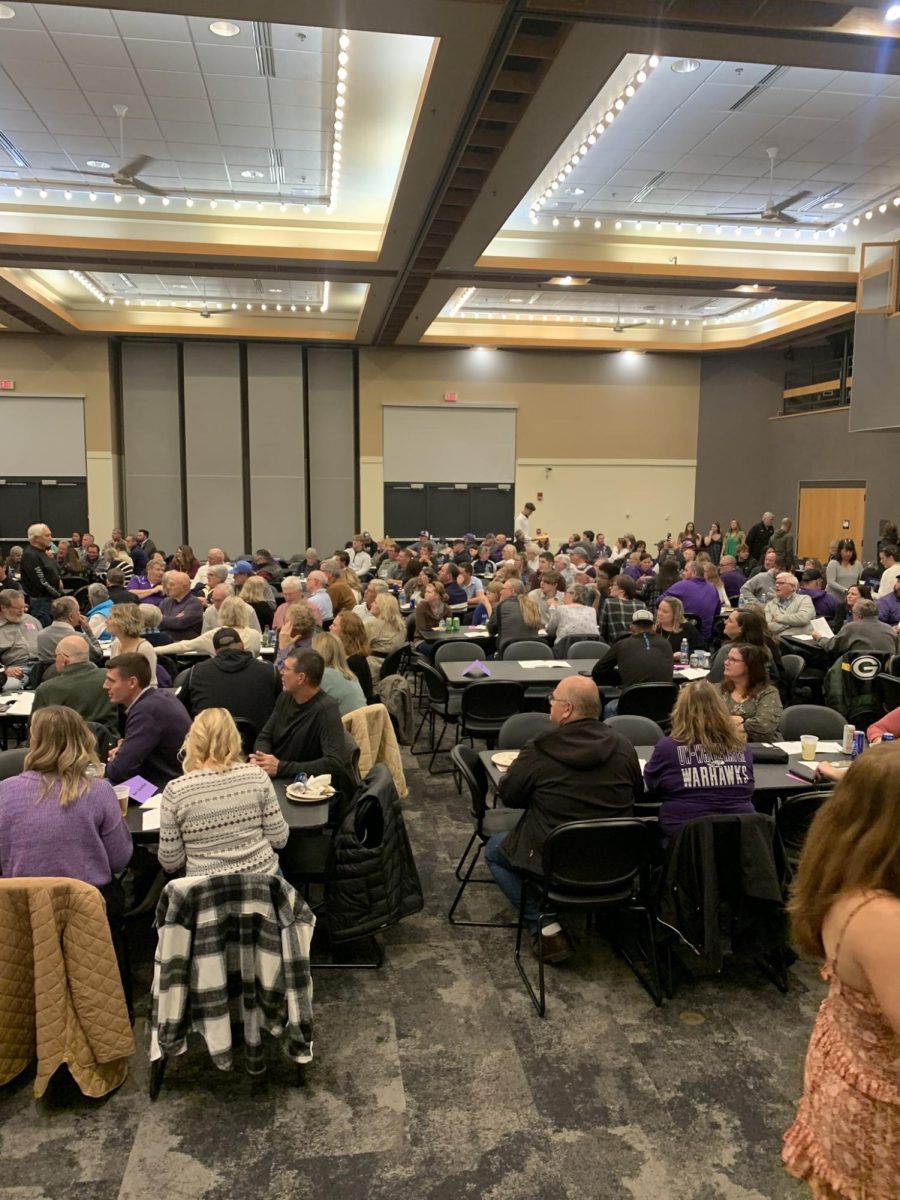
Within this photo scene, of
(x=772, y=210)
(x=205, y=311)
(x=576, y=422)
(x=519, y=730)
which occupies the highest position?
(x=205, y=311)

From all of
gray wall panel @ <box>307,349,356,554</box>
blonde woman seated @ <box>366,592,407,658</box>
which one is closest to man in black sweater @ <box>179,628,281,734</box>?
blonde woman seated @ <box>366,592,407,658</box>

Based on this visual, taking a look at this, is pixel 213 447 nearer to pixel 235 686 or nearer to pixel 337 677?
pixel 235 686

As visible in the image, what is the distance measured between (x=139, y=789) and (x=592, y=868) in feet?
6.63

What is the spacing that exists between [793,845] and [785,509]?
48.9ft

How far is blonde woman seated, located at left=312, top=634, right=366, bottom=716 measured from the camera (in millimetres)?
4957

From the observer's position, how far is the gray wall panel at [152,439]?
16766mm

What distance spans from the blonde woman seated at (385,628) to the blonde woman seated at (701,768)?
11.3 ft

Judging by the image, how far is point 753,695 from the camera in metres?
4.81

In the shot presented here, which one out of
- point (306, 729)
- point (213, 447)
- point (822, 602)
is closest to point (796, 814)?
point (306, 729)

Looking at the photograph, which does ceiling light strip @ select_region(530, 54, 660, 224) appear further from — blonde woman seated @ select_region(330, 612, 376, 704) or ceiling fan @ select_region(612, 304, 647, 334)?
ceiling fan @ select_region(612, 304, 647, 334)

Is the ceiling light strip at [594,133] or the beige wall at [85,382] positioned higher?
the ceiling light strip at [594,133]

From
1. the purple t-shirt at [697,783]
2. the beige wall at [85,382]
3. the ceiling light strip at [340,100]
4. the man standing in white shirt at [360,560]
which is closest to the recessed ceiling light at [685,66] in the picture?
the ceiling light strip at [340,100]

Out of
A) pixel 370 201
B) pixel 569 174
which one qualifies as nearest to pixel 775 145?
pixel 569 174

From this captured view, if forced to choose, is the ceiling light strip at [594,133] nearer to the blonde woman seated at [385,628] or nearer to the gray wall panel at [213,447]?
the blonde woman seated at [385,628]
